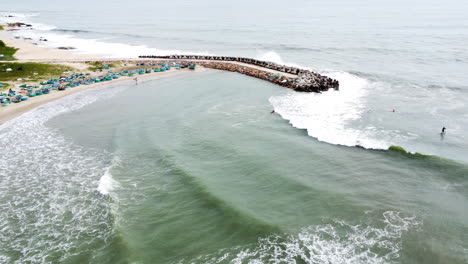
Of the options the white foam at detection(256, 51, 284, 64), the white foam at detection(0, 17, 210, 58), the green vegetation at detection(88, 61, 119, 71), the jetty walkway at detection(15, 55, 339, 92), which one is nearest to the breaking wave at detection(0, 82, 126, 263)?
the green vegetation at detection(88, 61, 119, 71)

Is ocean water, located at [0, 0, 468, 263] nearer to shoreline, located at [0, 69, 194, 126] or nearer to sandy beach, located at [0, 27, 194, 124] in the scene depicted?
shoreline, located at [0, 69, 194, 126]

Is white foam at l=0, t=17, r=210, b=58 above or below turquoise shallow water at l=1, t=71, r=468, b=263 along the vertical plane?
above

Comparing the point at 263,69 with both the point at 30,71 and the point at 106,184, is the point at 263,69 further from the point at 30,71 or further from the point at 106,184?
the point at 106,184

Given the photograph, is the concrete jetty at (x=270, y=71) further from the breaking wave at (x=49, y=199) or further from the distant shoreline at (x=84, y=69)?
the breaking wave at (x=49, y=199)

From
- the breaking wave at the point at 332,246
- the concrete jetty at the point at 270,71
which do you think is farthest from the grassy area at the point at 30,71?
the breaking wave at the point at 332,246

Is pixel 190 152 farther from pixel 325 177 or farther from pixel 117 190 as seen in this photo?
pixel 325 177
